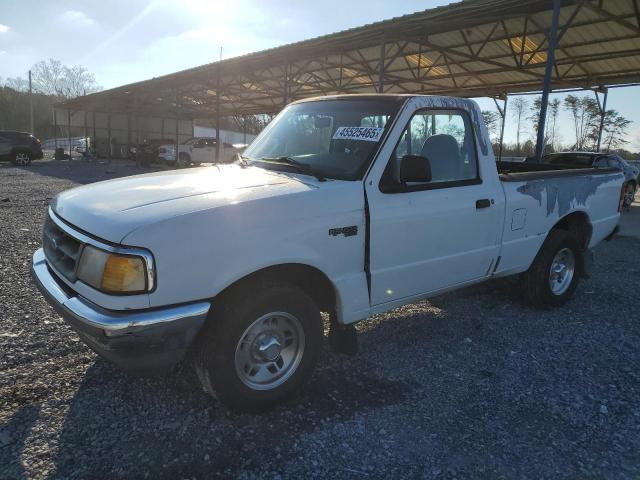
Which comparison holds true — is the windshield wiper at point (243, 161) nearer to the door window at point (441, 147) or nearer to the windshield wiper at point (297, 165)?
the windshield wiper at point (297, 165)

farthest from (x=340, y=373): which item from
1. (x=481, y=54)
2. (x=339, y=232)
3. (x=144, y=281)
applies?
(x=481, y=54)

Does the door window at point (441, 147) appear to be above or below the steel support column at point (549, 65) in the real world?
below

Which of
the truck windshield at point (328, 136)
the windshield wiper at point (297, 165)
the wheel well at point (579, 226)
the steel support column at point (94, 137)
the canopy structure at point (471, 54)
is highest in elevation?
the canopy structure at point (471, 54)

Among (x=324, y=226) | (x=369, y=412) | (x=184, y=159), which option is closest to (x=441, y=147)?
(x=324, y=226)

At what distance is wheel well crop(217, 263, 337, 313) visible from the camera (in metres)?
2.62

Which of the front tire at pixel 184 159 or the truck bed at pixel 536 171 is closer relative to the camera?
Answer: the truck bed at pixel 536 171

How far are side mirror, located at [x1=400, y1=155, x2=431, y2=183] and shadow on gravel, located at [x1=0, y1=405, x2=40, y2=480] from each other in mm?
2648

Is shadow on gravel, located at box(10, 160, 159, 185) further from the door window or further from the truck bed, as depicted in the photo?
the door window

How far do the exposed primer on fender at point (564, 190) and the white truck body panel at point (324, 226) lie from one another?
1.3 inches

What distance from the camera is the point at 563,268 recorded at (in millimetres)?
4965

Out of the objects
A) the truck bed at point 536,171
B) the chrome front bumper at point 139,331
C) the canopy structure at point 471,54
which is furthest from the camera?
the canopy structure at point 471,54

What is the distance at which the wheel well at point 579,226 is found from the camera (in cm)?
493

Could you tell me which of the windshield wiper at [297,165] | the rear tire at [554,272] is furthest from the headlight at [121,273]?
the rear tire at [554,272]

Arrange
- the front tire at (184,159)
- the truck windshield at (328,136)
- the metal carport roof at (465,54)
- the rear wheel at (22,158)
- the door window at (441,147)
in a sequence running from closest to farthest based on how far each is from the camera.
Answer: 1. the truck windshield at (328,136)
2. the door window at (441,147)
3. the metal carport roof at (465,54)
4. the rear wheel at (22,158)
5. the front tire at (184,159)
